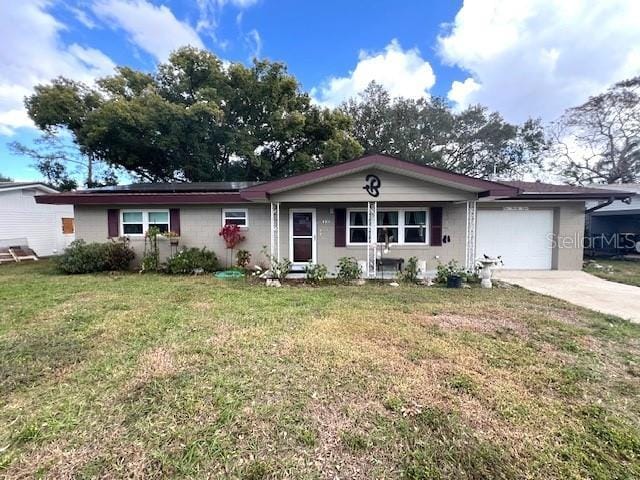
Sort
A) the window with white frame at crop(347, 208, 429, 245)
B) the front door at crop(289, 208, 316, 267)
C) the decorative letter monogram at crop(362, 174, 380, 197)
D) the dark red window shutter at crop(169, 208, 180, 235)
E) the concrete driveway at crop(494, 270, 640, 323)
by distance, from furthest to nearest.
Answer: the dark red window shutter at crop(169, 208, 180, 235) < the front door at crop(289, 208, 316, 267) < the window with white frame at crop(347, 208, 429, 245) < the decorative letter monogram at crop(362, 174, 380, 197) < the concrete driveway at crop(494, 270, 640, 323)

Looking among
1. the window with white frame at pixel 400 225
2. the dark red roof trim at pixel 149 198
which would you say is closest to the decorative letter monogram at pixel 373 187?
the window with white frame at pixel 400 225

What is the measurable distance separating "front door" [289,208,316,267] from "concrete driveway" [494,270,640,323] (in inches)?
226

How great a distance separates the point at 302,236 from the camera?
9.94 m

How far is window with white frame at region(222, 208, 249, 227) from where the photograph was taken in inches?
397

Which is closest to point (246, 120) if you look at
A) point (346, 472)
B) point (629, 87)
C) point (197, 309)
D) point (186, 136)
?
point (186, 136)

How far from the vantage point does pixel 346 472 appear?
201cm

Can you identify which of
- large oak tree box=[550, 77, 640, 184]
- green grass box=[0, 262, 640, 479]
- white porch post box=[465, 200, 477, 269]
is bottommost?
green grass box=[0, 262, 640, 479]

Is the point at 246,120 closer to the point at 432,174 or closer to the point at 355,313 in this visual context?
the point at 432,174

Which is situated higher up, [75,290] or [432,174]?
[432,174]

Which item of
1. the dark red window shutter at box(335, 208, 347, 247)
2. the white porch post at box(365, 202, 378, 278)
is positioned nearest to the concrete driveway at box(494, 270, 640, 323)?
the white porch post at box(365, 202, 378, 278)

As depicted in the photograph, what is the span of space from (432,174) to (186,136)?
13.7 meters

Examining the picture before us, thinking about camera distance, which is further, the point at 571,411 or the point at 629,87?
the point at 629,87

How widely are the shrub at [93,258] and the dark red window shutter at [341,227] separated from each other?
6.74m

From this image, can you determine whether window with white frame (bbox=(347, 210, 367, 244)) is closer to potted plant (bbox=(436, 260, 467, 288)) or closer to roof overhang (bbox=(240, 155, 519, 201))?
roof overhang (bbox=(240, 155, 519, 201))
